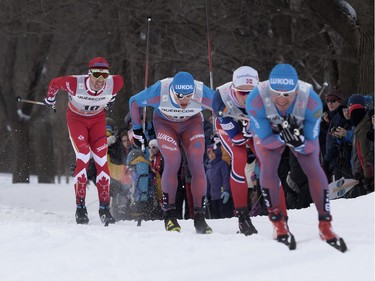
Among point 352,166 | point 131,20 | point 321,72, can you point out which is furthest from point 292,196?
point 321,72

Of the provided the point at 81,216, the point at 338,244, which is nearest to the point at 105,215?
the point at 81,216

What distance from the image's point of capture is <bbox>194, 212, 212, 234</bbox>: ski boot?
828 centimetres

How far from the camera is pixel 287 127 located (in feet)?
22.0

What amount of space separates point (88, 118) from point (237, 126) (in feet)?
8.23

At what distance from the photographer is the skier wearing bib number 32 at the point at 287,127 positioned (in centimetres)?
668

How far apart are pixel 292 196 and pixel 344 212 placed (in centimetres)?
230

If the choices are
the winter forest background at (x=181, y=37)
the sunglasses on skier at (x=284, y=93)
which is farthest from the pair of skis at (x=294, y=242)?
the winter forest background at (x=181, y=37)

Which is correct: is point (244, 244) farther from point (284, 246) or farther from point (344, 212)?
point (344, 212)

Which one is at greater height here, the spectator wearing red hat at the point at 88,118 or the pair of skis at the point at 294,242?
the spectator wearing red hat at the point at 88,118

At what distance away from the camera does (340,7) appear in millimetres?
14281

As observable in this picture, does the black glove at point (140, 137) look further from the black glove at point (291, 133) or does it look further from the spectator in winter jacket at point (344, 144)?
the spectator in winter jacket at point (344, 144)

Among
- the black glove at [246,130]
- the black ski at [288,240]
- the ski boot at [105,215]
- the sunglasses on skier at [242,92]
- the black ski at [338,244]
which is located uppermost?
the sunglasses on skier at [242,92]

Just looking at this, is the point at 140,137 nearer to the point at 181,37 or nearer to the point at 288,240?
the point at 288,240

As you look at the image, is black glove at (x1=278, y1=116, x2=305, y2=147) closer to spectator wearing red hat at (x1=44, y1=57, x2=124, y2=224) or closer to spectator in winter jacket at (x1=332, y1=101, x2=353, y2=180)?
spectator wearing red hat at (x1=44, y1=57, x2=124, y2=224)
